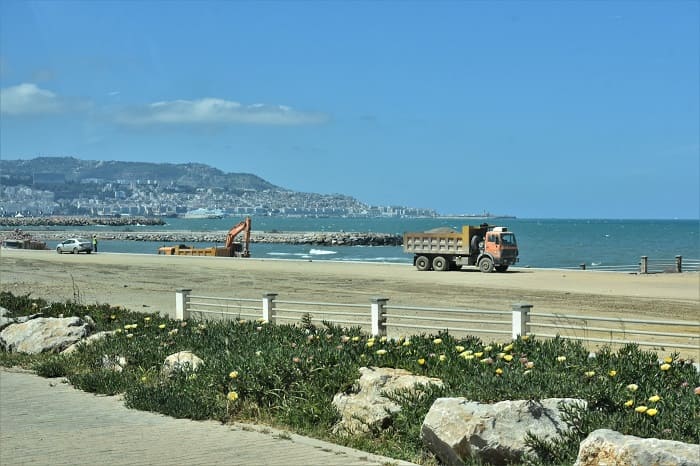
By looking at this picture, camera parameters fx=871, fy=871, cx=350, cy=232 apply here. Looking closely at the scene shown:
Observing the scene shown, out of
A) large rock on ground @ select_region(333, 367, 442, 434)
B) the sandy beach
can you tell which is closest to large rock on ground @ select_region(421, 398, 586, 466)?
large rock on ground @ select_region(333, 367, 442, 434)

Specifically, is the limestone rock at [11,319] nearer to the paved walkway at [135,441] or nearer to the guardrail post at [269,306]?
the guardrail post at [269,306]

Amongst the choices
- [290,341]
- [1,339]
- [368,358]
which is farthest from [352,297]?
[368,358]

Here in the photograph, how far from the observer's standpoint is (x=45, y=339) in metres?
15.6

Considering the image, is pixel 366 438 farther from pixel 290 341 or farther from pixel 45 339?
pixel 45 339

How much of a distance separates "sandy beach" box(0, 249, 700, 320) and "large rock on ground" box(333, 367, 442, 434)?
15163mm

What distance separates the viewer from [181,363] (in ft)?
39.5

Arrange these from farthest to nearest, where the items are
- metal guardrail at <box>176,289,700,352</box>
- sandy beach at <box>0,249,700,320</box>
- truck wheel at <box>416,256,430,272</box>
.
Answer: truck wheel at <box>416,256,430,272</box> → sandy beach at <box>0,249,700,320</box> → metal guardrail at <box>176,289,700,352</box>

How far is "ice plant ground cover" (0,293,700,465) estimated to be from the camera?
25.7 ft

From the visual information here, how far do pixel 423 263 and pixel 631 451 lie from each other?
39770 mm

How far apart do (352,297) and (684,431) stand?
22.9 m

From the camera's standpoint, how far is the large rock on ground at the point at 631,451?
6.04 metres

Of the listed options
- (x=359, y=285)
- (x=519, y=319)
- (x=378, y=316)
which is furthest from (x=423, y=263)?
(x=519, y=319)

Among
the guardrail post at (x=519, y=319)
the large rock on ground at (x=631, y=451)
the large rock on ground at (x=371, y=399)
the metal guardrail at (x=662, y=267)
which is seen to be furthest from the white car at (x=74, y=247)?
the large rock on ground at (x=631, y=451)

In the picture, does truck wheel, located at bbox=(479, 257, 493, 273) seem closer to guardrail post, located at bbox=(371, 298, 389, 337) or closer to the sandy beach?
the sandy beach
